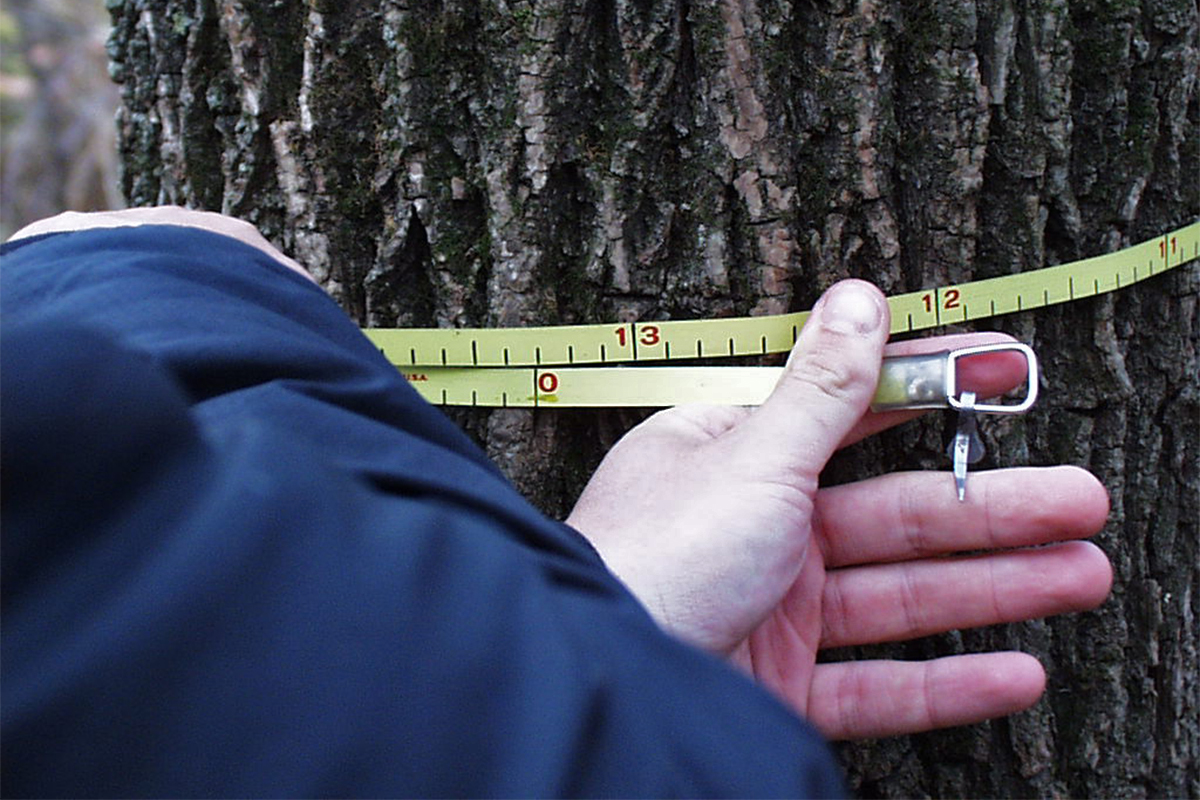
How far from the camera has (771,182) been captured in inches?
56.7

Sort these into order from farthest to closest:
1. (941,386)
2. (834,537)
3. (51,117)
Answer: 1. (51,117)
2. (834,537)
3. (941,386)

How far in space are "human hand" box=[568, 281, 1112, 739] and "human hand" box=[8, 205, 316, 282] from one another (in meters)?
0.54

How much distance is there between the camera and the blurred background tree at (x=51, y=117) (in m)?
6.45

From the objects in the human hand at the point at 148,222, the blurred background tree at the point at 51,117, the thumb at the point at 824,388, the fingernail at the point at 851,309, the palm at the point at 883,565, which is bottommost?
the palm at the point at 883,565

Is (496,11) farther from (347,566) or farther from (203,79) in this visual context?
(347,566)

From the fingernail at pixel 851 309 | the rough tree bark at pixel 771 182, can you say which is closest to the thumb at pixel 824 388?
the fingernail at pixel 851 309

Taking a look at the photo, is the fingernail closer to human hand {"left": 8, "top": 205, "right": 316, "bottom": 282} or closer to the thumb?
the thumb

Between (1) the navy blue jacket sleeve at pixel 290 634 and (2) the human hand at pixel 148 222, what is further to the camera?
(2) the human hand at pixel 148 222

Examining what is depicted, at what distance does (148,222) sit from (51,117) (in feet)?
20.9

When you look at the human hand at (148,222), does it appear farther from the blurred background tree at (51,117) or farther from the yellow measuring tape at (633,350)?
the blurred background tree at (51,117)

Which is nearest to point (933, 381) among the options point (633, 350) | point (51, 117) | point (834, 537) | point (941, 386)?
point (941, 386)

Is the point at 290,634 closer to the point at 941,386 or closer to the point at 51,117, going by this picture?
the point at 941,386

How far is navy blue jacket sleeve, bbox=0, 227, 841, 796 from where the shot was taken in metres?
0.58

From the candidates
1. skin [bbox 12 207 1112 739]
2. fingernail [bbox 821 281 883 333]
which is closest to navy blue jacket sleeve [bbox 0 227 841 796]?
skin [bbox 12 207 1112 739]
